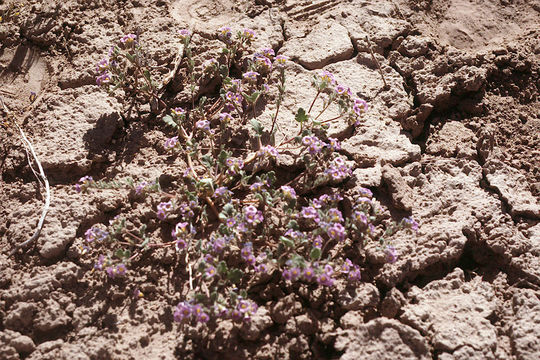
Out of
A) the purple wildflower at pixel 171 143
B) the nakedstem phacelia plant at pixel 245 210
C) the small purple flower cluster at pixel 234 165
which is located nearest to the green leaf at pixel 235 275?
the nakedstem phacelia plant at pixel 245 210

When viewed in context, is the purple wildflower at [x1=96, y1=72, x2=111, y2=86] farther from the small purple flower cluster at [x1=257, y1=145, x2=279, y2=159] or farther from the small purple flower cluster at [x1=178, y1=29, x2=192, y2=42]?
the small purple flower cluster at [x1=257, y1=145, x2=279, y2=159]

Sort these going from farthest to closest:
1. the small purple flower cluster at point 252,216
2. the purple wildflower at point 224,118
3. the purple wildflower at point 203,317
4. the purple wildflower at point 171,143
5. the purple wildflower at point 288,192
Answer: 1. the purple wildflower at point 224,118
2. the purple wildflower at point 171,143
3. the purple wildflower at point 288,192
4. the small purple flower cluster at point 252,216
5. the purple wildflower at point 203,317

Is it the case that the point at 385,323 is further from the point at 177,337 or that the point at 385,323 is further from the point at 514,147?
the point at 514,147

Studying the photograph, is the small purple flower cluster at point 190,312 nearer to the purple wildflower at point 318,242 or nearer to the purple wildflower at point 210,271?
the purple wildflower at point 210,271

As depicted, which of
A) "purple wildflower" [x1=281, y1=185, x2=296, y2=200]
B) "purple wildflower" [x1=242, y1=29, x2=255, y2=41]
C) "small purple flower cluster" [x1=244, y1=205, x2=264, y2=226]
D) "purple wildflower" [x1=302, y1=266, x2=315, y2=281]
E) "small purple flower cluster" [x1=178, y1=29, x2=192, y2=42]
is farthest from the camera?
"purple wildflower" [x1=242, y1=29, x2=255, y2=41]

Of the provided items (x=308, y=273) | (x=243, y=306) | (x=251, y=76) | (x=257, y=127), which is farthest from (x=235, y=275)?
(x=251, y=76)

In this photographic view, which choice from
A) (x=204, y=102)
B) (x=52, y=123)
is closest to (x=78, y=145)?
(x=52, y=123)

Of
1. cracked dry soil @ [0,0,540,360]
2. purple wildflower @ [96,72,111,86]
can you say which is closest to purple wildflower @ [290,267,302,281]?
cracked dry soil @ [0,0,540,360]
